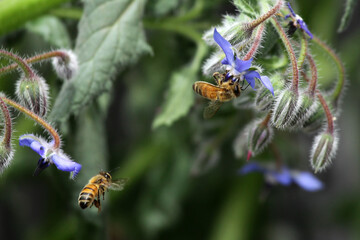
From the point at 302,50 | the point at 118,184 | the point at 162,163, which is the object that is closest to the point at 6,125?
the point at 118,184

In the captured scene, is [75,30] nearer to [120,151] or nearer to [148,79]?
[148,79]

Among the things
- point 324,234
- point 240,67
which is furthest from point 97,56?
point 324,234

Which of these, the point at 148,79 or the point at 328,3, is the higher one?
the point at 328,3

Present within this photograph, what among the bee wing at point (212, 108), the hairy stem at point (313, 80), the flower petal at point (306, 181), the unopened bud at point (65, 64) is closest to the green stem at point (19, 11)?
the unopened bud at point (65, 64)

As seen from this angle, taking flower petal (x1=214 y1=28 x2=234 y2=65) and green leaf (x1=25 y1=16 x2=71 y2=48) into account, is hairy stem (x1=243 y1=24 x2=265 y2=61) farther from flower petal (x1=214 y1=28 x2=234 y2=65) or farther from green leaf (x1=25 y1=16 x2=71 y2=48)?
green leaf (x1=25 y1=16 x2=71 y2=48)

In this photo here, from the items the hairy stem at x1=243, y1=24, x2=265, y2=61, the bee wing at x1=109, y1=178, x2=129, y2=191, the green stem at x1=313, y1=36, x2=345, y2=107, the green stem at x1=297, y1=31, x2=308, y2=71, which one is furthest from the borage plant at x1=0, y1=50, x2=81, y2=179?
the green stem at x1=313, y1=36, x2=345, y2=107

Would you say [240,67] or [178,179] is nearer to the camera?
[240,67]

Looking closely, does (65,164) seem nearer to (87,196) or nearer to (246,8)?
(87,196)
